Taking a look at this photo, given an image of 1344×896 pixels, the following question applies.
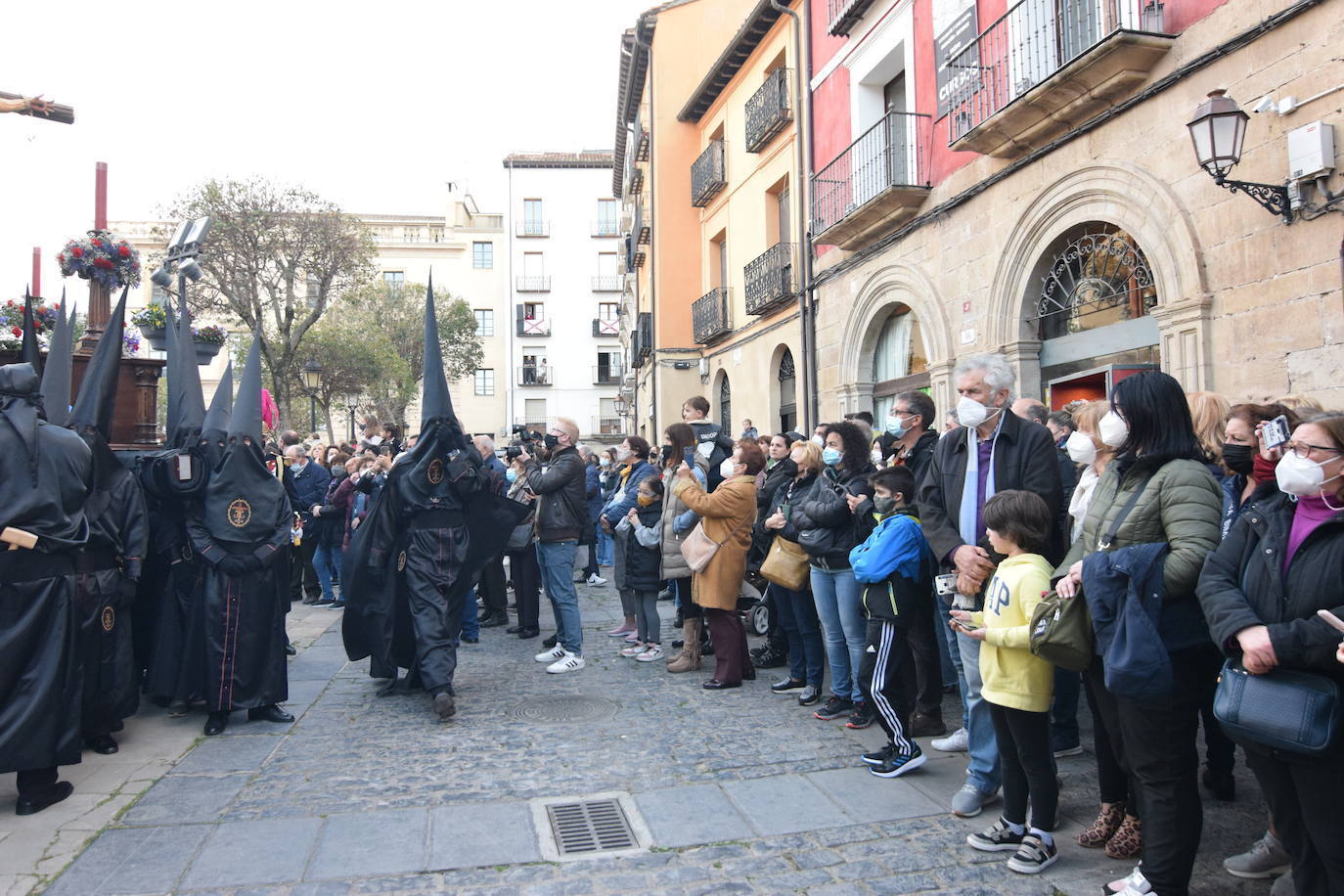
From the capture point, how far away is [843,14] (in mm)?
13047

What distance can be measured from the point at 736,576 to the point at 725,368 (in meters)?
14.4

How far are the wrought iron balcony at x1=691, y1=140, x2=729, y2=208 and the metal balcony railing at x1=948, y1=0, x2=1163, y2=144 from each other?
32.8 ft

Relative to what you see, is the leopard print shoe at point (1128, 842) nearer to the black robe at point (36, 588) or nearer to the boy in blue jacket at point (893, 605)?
the boy in blue jacket at point (893, 605)

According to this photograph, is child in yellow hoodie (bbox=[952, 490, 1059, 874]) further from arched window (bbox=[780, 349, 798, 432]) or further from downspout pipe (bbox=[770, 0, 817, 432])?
arched window (bbox=[780, 349, 798, 432])

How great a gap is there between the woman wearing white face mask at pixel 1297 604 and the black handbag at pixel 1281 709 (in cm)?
4

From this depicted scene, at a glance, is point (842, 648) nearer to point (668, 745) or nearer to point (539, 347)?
point (668, 745)

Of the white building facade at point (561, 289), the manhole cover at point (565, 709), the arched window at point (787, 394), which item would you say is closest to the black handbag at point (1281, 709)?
the manhole cover at point (565, 709)

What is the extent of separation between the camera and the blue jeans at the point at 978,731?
161 inches

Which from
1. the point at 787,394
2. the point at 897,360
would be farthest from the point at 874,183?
the point at 787,394

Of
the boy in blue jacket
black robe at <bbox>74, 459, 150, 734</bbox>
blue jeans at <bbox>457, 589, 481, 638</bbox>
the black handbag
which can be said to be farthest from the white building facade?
the black handbag

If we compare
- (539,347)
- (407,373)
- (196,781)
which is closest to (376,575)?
(196,781)

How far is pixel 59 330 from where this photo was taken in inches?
226

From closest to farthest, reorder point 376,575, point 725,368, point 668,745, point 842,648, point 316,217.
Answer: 1. point 668,745
2. point 842,648
3. point 376,575
4. point 725,368
5. point 316,217

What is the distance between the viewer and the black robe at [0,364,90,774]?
4332 millimetres
